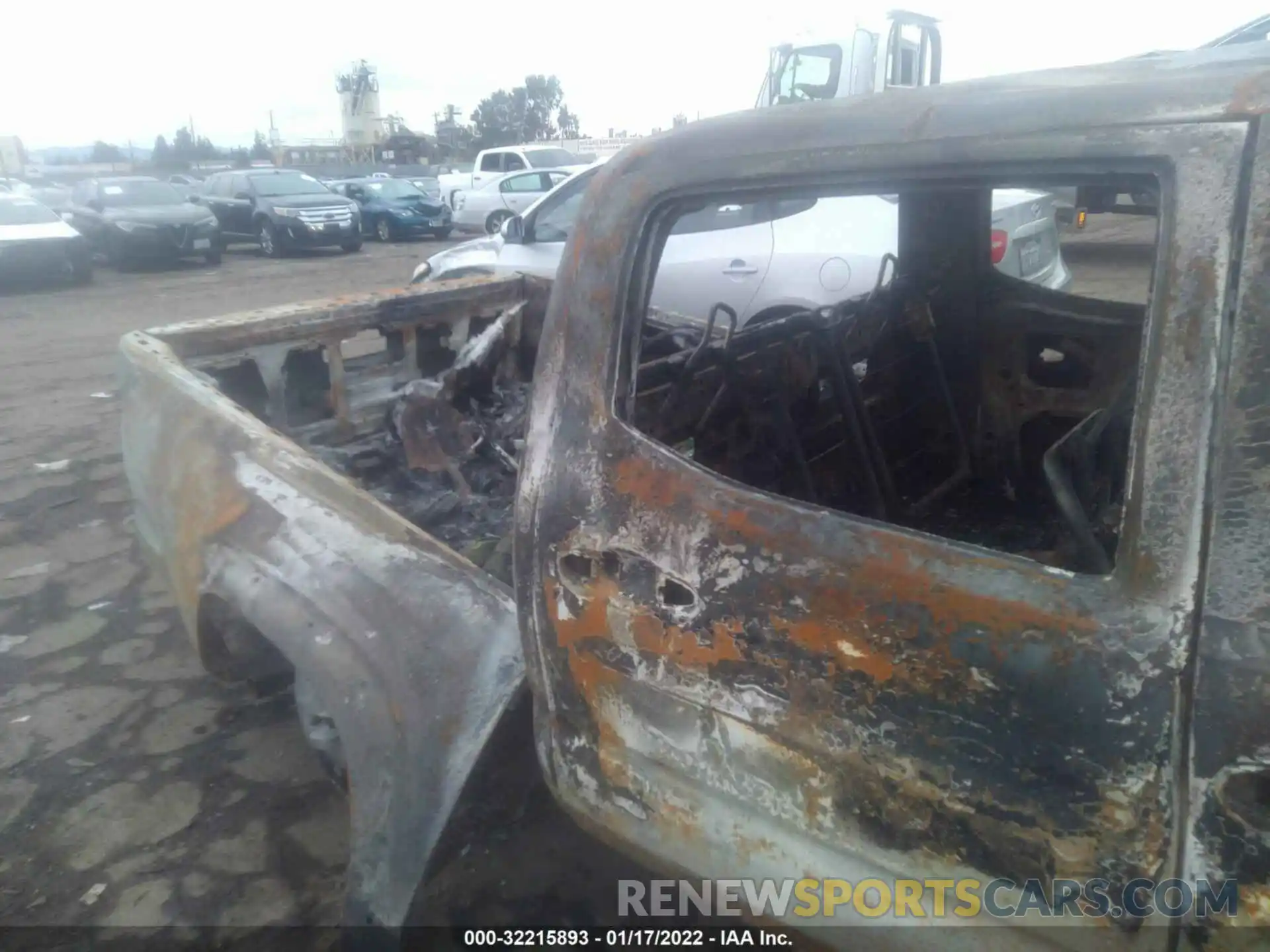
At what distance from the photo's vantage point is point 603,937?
2191 millimetres

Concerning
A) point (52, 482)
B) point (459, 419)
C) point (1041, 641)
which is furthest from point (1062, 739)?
point (52, 482)

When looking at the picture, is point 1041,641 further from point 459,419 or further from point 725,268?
point 725,268

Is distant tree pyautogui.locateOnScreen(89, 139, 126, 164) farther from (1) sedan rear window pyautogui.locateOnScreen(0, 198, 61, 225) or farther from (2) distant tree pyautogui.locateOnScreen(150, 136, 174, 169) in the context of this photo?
(1) sedan rear window pyautogui.locateOnScreen(0, 198, 61, 225)

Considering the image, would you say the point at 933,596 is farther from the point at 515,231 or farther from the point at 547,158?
the point at 547,158

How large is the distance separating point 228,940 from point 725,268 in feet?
14.3

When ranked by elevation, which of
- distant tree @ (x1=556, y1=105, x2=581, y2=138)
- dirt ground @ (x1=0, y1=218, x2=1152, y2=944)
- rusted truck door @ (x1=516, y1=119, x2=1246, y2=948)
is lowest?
dirt ground @ (x1=0, y1=218, x2=1152, y2=944)

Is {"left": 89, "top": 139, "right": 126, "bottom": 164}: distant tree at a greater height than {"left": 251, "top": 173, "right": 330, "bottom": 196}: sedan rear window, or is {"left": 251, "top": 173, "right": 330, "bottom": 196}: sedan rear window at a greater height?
{"left": 89, "top": 139, "right": 126, "bottom": 164}: distant tree

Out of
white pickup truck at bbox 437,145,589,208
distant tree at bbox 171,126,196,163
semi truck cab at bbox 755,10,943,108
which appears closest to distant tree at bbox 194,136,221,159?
distant tree at bbox 171,126,196,163

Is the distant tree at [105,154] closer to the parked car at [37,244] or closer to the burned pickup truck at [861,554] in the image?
the parked car at [37,244]

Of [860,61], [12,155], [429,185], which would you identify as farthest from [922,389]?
[12,155]

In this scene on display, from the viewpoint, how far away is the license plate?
17.4 feet

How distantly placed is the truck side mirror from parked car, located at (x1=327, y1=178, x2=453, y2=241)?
14.0 meters

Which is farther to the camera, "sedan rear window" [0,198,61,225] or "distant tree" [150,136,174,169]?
"distant tree" [150,136,174,169]

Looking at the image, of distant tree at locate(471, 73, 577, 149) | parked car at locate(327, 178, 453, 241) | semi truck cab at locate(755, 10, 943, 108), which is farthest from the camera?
distant tree at locate(471, 73, 577, 149)
